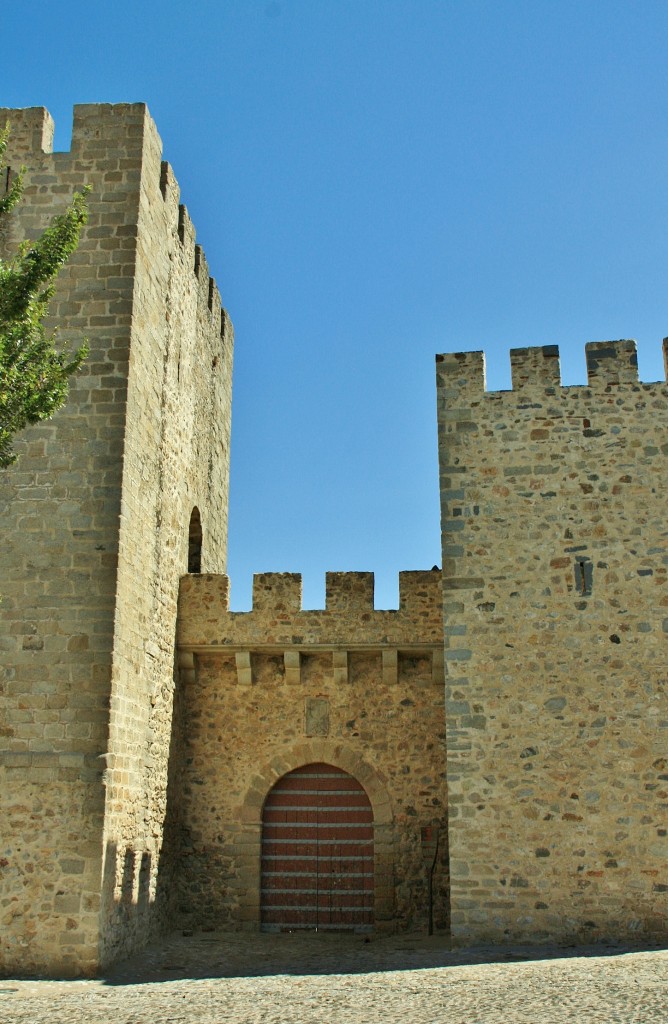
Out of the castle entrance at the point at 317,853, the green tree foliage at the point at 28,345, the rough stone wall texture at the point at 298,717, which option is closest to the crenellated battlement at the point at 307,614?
the rough stone wall texture at the point at 298,717

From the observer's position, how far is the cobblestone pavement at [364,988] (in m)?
6.92

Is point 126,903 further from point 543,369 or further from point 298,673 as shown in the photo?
point 543,369

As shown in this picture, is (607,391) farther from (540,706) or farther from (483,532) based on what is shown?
(540,706)

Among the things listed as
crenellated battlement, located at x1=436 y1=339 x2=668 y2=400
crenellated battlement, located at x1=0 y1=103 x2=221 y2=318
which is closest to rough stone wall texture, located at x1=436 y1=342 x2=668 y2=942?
crenellated battlement, located at x1=436 y1=339 x2=668 y2=400

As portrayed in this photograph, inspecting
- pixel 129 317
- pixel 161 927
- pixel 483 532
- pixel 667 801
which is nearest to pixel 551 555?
pixel 483 532

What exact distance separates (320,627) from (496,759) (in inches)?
103

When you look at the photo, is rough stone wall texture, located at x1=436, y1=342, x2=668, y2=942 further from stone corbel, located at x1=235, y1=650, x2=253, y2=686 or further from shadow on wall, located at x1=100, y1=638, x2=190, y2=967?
shadow on wall, located at x1=100, y1=638, x2=190, y2=967

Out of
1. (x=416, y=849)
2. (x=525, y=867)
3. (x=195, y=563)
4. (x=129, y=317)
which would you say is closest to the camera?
(x=525, y=867)

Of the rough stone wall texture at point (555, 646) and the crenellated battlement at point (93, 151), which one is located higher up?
the crenellated battlement at point (93, 151)

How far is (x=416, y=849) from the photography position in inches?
435

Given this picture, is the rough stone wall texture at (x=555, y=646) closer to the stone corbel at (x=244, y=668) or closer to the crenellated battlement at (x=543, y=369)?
the crenellated battlement at (x=543, y=369)

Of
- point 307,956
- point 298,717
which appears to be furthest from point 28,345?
point 307,956

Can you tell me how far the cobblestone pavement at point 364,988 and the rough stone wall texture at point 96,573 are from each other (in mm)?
643

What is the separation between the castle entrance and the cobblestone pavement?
4.24ft
